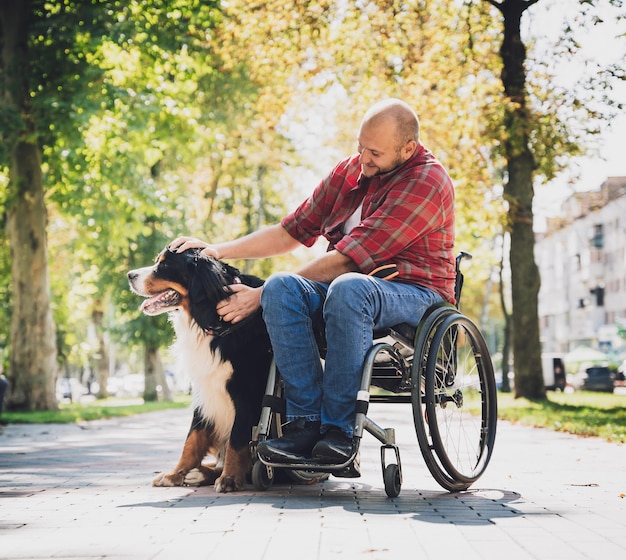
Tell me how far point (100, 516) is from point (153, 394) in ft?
95.2

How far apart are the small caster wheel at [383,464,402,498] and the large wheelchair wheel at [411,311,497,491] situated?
16 centimetres

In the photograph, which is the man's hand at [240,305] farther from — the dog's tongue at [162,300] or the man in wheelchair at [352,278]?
the dog's tongue at [162,300]

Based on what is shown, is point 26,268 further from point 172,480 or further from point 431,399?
point 431,399

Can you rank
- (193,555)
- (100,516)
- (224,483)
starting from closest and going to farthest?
(193,555), (100,516), (224,483)

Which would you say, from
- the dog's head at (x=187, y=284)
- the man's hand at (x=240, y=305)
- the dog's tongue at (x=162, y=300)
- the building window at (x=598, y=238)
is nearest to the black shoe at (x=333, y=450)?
the man's hand at (x=240, y=305)

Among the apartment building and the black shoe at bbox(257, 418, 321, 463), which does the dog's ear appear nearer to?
the black shoe at bbox(257, 418, 321, 463)

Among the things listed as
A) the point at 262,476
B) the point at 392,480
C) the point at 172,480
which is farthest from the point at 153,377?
the point at 392,480

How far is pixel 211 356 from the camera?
5.34m

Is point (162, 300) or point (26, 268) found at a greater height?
point (26, 268)

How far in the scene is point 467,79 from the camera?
21422mm

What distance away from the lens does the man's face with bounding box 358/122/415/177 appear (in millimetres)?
5176

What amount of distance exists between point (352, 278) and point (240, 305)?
2.45 feet

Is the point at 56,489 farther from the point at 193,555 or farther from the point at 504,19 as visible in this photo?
the point at 504,19

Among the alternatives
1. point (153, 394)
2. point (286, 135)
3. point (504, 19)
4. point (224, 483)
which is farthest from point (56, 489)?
point (286, 135)
